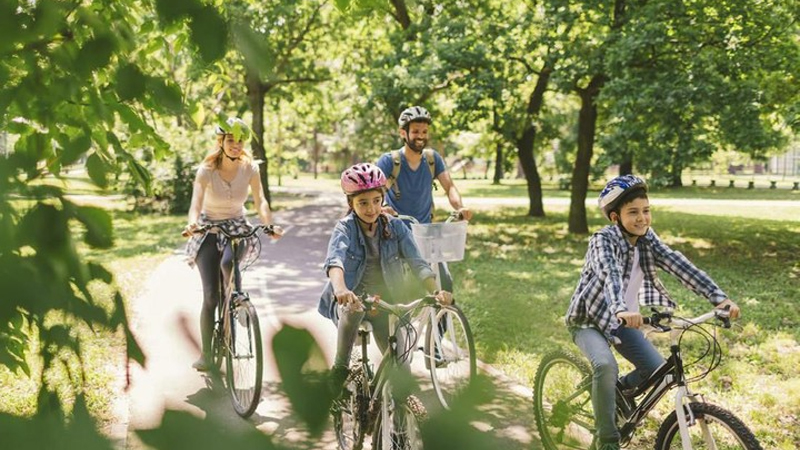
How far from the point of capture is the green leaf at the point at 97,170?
1.05 metres

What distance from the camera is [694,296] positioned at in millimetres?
10750

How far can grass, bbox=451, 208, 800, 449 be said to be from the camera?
886mm

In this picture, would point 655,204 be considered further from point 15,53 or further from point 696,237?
point 15,53

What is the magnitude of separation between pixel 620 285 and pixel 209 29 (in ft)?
10.7

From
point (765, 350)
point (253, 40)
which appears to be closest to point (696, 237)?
point (765, 350)

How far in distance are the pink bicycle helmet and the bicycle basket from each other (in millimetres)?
1193

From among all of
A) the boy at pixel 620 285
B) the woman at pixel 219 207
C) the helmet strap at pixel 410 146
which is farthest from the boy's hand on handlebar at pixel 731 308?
the woman at pixel 219 207

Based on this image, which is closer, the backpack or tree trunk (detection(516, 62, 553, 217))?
the backpack

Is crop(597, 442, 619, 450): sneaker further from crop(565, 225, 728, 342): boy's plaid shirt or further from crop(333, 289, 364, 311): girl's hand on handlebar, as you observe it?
crop(333, 289, 364, 311): girl's hand on handlebar

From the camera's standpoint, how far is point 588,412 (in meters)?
4.36

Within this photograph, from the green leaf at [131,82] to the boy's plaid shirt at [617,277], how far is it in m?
3.11

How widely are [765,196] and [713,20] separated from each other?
2208cm

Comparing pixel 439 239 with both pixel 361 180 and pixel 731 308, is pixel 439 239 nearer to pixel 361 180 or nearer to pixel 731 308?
pixel 361 180

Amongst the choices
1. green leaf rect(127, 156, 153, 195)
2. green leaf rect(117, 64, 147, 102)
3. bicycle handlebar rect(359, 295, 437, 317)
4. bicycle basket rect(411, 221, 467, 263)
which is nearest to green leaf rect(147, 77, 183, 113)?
green leaf rect(117, 64, 147, 102)
